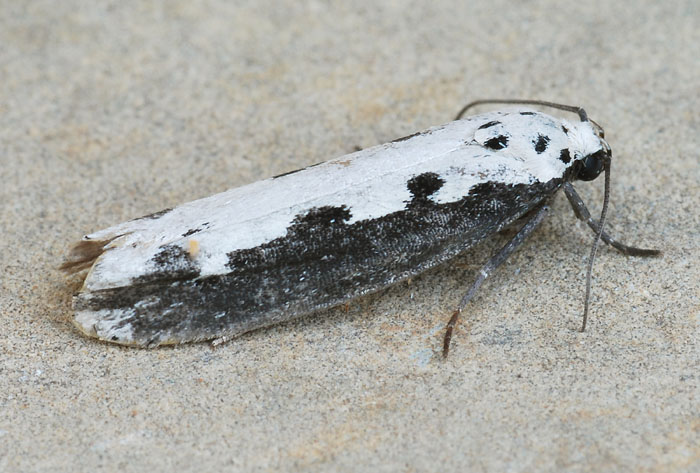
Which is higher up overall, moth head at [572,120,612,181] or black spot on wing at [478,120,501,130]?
black spot on wing at [478,120,501,130]

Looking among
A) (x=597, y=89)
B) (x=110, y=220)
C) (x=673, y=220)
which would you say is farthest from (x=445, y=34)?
(x=110, y=220)

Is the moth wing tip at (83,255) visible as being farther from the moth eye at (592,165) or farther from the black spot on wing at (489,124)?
the moth eye at (592,165)

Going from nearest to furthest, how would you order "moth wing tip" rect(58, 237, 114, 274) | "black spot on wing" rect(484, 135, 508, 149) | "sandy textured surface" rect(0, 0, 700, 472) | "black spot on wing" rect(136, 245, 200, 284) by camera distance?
"sandy textured surface" rect(0, 0, 700, 472) → "black spot on wing" rect(136, 245, 200, 284) → "moth wing tip" rect(58, 237, 114, 274) → "black spot on wing" rect(484, 135, 508, 149)

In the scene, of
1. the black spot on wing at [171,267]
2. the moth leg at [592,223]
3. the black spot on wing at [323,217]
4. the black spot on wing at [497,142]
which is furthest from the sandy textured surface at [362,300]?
the black spot on wing at [497,142]

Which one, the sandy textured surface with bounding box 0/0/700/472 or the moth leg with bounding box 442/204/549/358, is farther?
the moth leg with bounding box 442/204/549/358

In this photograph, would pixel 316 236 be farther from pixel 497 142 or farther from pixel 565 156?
pixel 565 156

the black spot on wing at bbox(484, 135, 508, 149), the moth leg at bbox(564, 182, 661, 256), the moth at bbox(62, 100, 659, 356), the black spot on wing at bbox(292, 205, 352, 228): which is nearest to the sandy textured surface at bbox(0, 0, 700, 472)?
the moth leg at bbox(564, 182, 661, 256)

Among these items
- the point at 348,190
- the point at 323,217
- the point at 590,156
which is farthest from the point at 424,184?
the point at 590,156

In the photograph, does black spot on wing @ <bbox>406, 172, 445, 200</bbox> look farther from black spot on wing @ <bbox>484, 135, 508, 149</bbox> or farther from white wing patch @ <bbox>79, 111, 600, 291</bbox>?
black spot on wing @ <bbox>484, 135, 508, 149</bbox>
